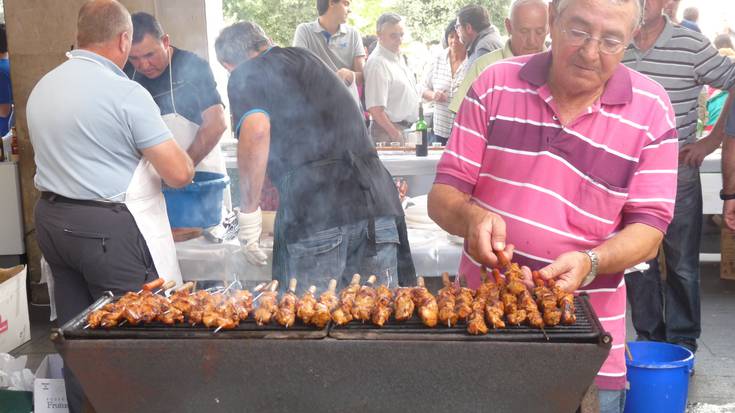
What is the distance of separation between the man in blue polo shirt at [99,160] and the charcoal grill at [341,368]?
1.48 m

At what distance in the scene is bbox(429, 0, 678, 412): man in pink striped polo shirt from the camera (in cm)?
234

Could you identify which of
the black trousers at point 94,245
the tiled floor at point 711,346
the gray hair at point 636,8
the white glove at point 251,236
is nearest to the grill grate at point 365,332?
the gray hair at point 636,8

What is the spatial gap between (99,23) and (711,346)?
15.9 ft

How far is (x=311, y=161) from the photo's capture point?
12.1 ft

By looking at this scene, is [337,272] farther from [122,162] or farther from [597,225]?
[597,225]

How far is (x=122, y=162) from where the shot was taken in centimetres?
358

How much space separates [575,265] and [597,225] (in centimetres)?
27

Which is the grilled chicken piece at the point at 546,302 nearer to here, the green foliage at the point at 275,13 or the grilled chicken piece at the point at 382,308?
the grilled chicken piece at the point at 382,308

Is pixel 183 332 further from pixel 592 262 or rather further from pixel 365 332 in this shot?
pixel 592 262

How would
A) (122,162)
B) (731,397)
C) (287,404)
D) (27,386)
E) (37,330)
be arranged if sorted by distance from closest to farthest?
1. (287,404)
2. (122,162)
3. (27,386)
4. (731,397)
5. (37,330)

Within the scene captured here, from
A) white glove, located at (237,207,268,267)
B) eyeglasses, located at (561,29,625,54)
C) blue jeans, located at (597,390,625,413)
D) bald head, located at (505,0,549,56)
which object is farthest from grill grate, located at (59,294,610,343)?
bald head, located at (505,0,549,56)

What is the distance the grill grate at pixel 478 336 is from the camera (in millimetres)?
2041

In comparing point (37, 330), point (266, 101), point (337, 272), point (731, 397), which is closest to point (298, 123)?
point (266, 101)

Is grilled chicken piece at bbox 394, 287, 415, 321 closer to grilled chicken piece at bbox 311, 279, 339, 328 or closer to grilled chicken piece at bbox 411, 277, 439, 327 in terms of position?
grilled chicken piece at bbox 411, 277, 439, 327
